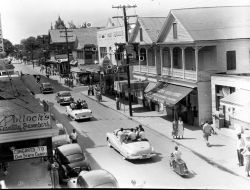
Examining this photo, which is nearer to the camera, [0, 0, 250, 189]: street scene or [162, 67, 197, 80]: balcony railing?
[0, 0, 250, 189]: street scene

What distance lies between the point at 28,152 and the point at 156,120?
1681 centimetres

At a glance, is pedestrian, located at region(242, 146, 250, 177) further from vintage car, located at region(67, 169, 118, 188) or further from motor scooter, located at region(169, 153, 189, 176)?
vintage car, located at region(67, 169, 118, 188)

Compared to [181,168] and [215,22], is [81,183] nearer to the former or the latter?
[181,168]

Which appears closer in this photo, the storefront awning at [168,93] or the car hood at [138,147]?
the car hood at [138,147]

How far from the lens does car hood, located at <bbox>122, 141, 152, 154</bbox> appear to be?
64.0 feet

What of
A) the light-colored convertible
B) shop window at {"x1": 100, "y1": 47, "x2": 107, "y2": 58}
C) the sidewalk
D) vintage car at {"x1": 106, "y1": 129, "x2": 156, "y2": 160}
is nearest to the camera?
the sidewalk

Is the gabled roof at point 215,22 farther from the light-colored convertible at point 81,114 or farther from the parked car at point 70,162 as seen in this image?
the parked car at point 70,162

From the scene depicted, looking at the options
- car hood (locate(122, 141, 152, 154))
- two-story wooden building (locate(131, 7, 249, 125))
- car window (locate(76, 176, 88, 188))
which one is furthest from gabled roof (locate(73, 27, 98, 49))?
car window (locate(76, 176, 88, 188))

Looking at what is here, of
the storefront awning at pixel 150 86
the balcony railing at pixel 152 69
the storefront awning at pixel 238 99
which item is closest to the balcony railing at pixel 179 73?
the storefront awning at pixel 150 86

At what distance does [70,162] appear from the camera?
17.7 meters

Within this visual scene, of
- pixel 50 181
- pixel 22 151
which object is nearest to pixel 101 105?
pixel 50 181

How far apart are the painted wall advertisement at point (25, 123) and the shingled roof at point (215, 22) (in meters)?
14.7

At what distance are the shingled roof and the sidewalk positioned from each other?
6406mm

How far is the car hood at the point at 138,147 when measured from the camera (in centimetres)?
1952
